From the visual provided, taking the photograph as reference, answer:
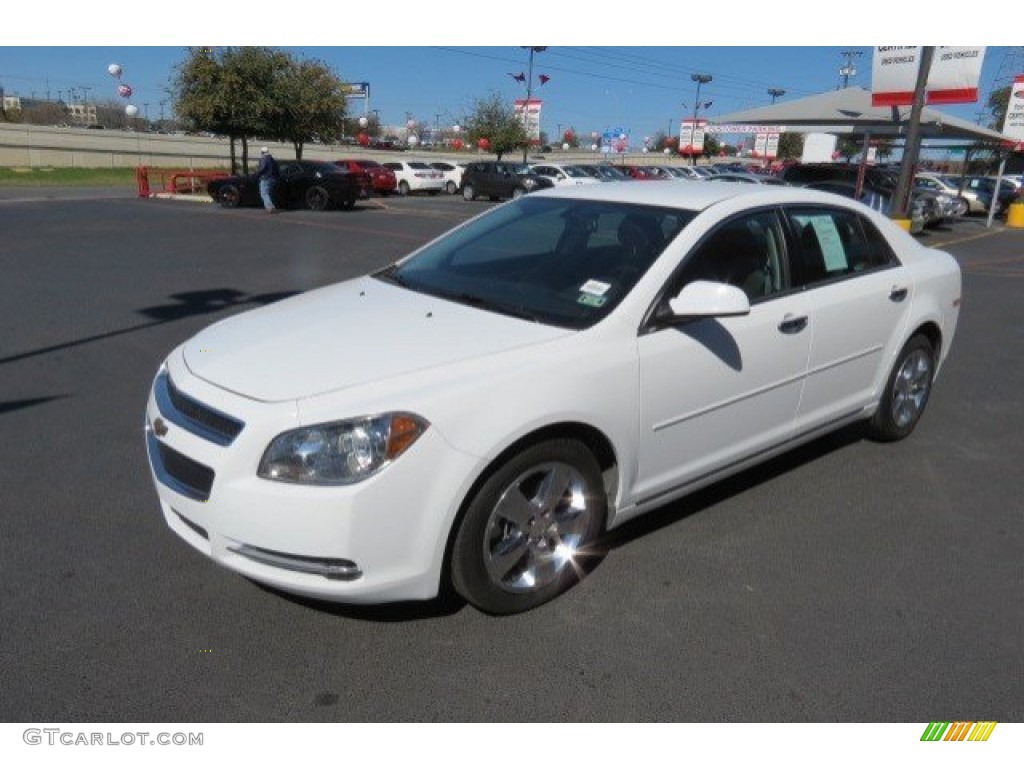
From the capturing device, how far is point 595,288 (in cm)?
339

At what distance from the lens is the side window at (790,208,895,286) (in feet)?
13.2

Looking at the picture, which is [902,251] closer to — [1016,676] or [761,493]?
[761,493]

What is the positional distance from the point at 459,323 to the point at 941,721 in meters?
2.17

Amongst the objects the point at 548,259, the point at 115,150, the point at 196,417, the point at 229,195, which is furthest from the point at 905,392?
the point at 115,150

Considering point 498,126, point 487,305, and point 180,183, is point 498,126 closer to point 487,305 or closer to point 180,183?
point 180,183

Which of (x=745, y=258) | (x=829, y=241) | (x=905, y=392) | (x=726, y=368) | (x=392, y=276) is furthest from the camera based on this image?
(x=905, y=392)

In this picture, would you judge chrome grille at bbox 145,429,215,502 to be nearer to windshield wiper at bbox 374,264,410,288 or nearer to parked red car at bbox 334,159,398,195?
windshield wiper at bbox 374,264,410,288

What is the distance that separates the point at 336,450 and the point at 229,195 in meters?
21.5

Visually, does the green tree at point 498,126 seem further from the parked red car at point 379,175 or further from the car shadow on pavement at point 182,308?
the car shadow on pavement at point 182,308

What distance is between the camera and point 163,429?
2955 millimetres

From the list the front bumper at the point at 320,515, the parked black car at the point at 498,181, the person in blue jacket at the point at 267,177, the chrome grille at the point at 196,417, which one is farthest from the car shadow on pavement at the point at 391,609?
the parked black car at the point at 498,181

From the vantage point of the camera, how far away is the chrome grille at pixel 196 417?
8.84ft

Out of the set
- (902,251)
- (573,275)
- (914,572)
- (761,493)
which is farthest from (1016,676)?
(902,251)
